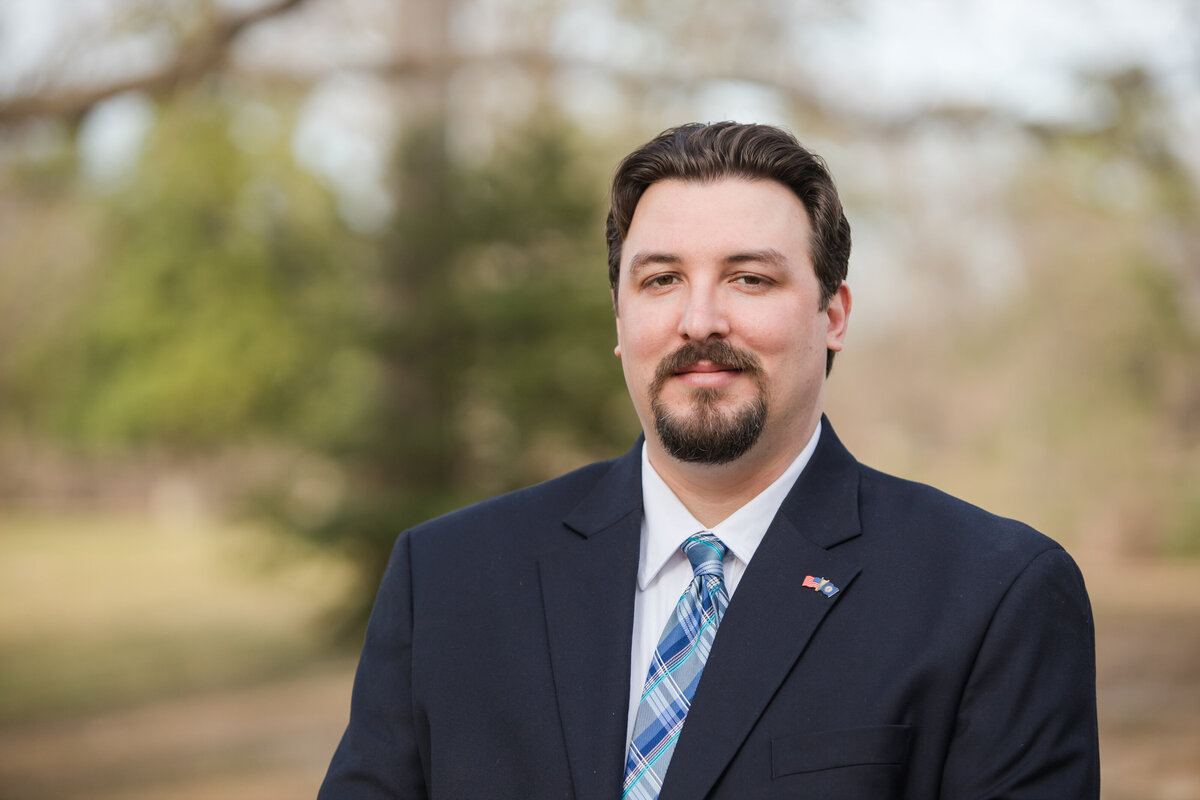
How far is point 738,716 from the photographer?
1.57m

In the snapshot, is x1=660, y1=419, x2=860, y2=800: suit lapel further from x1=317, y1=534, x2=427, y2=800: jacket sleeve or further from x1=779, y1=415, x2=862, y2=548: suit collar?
x1=317, y1=534, x2=427, y2=800: jacket sleeve

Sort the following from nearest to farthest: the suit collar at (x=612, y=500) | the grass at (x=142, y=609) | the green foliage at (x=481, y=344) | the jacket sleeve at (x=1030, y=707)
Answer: the jacket sleeve at (x=1030, y=707) < the suit collar at (x=612, y=500) < the green foliage at (x=481, y=344) < the grass at (x=142, y=609)

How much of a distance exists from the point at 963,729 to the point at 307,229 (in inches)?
399

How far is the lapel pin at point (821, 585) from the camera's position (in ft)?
5.46

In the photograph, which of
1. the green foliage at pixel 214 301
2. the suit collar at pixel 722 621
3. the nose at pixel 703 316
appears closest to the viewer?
the suit collar at pixel 722 621

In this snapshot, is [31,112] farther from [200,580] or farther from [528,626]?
[200,580]

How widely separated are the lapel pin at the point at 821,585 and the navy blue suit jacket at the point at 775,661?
0.01 m

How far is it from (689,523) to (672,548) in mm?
47

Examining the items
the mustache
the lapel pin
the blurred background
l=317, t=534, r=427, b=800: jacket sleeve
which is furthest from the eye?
the blurred background

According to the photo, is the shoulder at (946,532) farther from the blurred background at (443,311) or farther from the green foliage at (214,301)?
the green foliage at (214,301)

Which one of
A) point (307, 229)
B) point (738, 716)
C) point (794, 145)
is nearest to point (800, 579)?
point (738, 716)

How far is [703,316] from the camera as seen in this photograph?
168 cm

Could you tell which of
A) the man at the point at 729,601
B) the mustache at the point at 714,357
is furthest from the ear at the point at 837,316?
the mustache at the point at 714,357

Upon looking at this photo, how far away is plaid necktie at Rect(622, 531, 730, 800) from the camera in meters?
1.62
